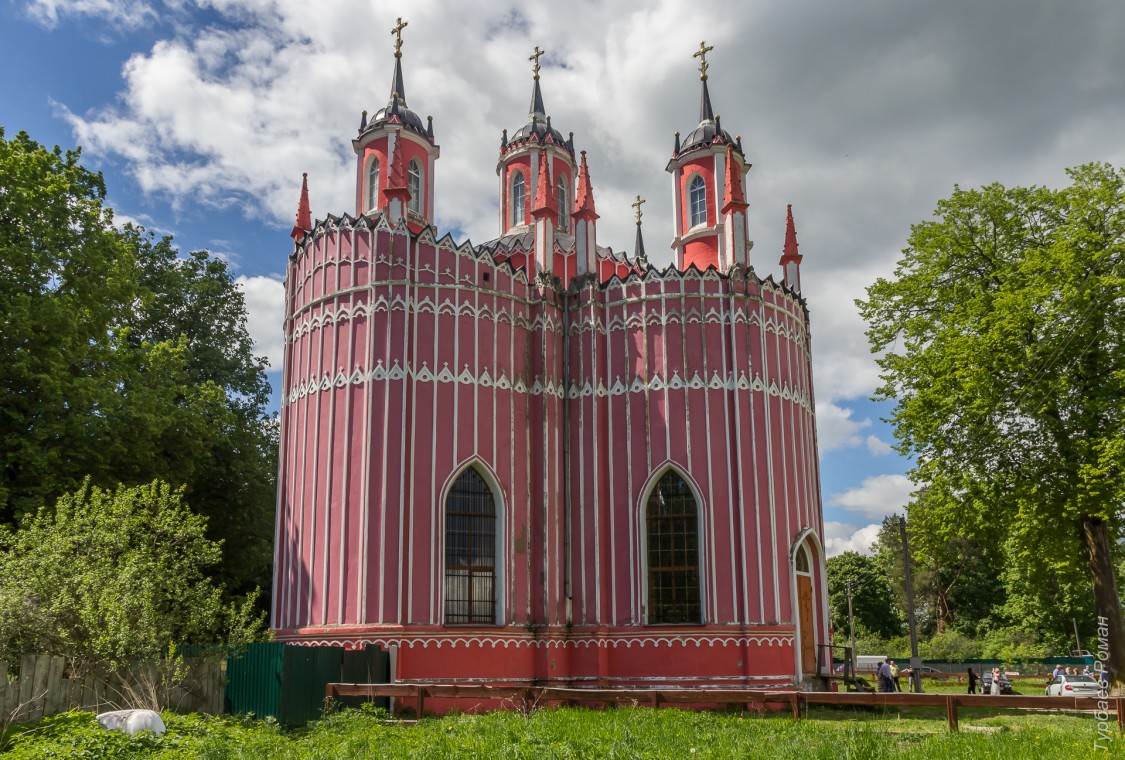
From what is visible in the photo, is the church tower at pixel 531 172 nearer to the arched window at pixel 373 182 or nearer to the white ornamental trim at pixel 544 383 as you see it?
the arched window at pixel 373 182

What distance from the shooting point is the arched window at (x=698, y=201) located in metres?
28.0

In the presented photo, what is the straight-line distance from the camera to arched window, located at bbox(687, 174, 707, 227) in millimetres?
28003

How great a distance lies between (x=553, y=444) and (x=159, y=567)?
9.35 meters

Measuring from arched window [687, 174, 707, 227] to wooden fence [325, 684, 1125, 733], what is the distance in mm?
14149

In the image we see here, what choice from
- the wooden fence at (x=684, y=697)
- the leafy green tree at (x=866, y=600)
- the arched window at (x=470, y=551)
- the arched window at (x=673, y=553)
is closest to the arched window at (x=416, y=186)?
the arched window at (x=470, y=551)

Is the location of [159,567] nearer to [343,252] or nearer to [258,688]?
[258,688]

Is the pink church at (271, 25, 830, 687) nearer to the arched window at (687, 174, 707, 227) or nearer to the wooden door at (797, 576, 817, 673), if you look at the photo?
the wooden door at (797, 576, 817, 673)

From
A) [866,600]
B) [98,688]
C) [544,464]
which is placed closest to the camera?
[98,688]

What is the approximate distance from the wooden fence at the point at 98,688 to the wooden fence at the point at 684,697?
259 centimetres

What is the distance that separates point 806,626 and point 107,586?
15.7 metres

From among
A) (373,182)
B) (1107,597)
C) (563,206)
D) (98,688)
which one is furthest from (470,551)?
(1107,597)

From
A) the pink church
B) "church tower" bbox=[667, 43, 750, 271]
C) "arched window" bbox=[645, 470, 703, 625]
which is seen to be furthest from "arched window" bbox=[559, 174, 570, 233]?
"arched window" bbox=[645, 470, 703, 625]

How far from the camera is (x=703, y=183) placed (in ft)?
91.9

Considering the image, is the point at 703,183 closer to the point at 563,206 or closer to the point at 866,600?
the point at 563,206
